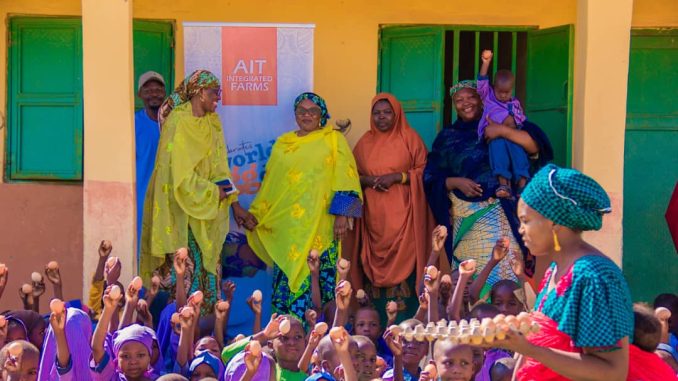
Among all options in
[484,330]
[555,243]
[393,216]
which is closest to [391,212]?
[393,216]

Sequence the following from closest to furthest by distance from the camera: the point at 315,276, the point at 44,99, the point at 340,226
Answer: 1. the point at 315,276
2. the point at 340,226
3. the point at 44,99

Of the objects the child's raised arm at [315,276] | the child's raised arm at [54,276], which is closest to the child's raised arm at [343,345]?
the child's raised arm at [315,276]

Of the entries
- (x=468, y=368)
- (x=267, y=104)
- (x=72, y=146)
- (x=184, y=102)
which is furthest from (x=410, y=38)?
(x=468, y=368)

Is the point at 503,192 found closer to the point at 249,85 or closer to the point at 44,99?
the point at 249,85

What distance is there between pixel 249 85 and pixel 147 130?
30.6 inches

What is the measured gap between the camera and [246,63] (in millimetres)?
8359

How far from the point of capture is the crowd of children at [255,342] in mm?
5426

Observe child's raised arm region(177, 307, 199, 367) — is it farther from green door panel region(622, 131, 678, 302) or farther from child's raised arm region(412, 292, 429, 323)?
green door panel region(622, 131, 678, 302)

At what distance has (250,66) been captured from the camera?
8359 mm

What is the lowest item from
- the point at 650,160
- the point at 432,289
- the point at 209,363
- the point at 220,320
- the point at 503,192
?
the point at 209,363

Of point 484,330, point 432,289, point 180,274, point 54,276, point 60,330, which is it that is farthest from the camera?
point 54,276

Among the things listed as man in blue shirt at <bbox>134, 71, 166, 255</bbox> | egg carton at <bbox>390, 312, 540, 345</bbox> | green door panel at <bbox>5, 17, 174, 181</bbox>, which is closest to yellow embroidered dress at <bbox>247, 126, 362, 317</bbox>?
man in blue shirt at <bbox>134, 71, 166, 255</bbox>

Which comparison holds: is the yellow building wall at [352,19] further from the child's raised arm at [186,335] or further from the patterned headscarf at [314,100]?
the child's raised arm at [186,335]

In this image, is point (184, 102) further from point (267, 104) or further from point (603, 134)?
point (603, 134)
